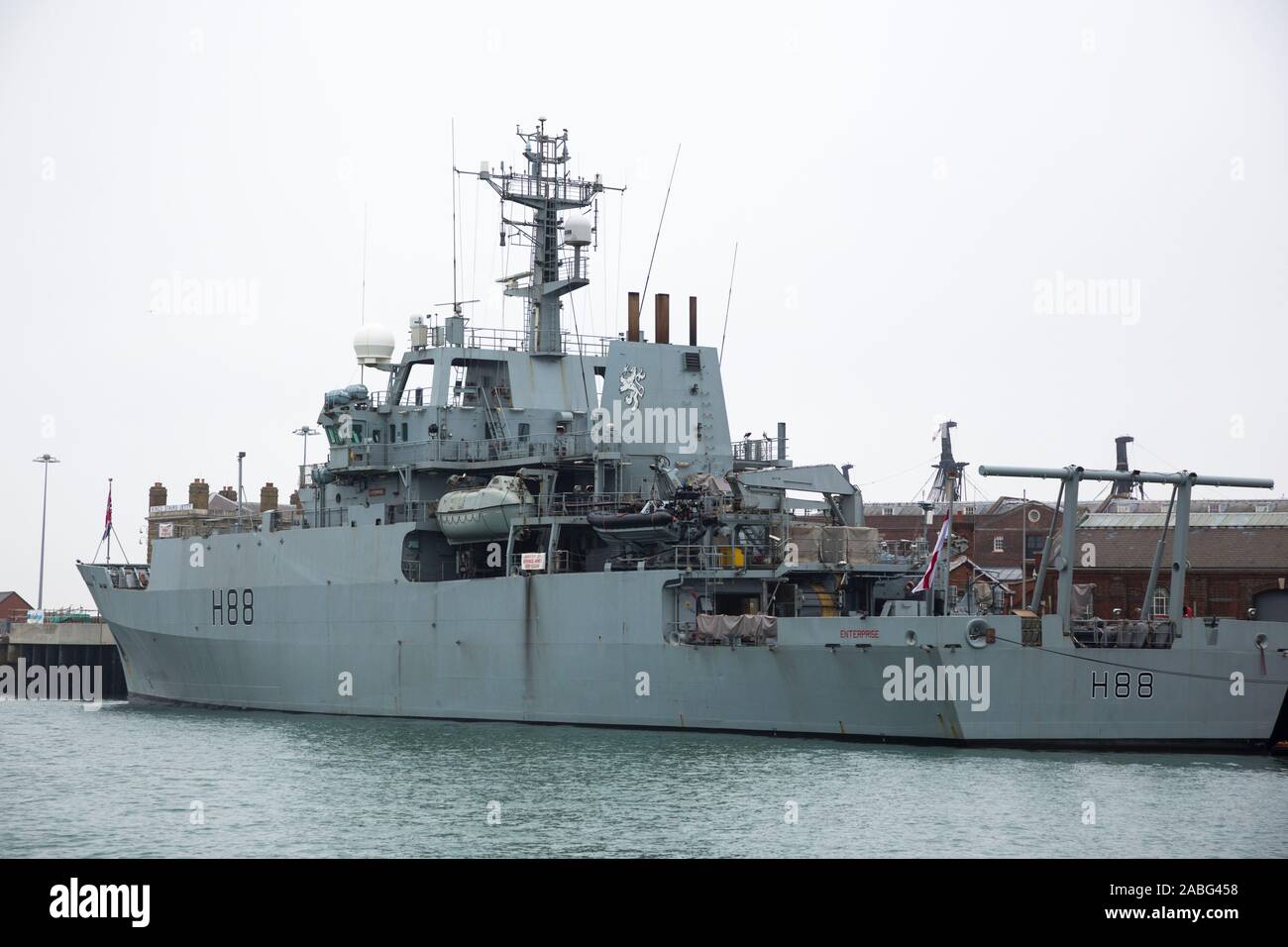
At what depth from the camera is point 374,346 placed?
34812mm

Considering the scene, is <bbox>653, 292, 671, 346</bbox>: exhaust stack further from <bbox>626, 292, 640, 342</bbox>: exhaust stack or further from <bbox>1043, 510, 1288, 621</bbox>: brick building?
<bbox>1043, 510, 1288, 621</bbox>: brick building

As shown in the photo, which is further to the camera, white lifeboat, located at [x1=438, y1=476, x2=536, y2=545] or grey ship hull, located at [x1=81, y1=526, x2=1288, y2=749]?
white lifeboat, located at [x1=438, y1=476, x2=536, y2=545]

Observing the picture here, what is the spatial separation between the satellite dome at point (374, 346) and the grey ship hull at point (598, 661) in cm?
428

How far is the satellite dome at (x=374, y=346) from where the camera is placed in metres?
34.8

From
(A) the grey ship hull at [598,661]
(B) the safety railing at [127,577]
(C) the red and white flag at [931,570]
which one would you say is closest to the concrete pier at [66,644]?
(B) the safety railing at [127,577]

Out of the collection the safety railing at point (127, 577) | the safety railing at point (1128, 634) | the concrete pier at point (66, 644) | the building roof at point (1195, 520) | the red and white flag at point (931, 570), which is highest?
the building roof at point (1195, 520)

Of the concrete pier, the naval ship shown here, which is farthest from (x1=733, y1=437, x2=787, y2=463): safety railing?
the concrete pier

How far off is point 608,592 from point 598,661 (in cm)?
132

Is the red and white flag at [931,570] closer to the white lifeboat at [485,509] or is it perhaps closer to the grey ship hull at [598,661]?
the grey ship hull at [598,661]

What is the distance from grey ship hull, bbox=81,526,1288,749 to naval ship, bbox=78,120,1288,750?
48mm

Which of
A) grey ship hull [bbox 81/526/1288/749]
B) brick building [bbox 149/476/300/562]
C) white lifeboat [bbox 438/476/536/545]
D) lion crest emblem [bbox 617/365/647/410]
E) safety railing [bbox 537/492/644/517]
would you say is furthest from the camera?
brick building [bbox 149/476/300/562]

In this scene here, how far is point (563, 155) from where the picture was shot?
34.7 m

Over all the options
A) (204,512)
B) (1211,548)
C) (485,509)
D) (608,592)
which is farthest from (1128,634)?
(204,512)

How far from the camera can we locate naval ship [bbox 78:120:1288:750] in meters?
24.8
